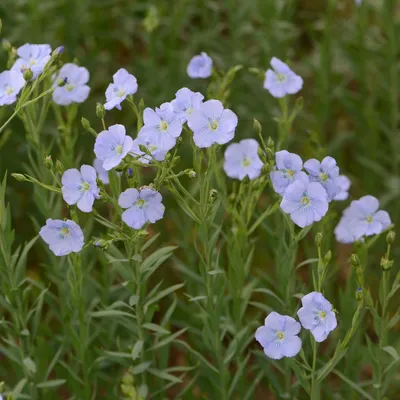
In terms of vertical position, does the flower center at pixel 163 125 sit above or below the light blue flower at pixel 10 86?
above

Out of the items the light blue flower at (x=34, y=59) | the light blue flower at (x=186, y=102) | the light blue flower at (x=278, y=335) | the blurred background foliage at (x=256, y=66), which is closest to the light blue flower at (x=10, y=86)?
the light blue flower at (x=34, y=59)

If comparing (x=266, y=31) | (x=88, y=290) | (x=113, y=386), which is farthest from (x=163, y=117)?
(x=266, y=31)

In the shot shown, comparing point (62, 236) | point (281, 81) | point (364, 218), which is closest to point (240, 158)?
point (281, 81)

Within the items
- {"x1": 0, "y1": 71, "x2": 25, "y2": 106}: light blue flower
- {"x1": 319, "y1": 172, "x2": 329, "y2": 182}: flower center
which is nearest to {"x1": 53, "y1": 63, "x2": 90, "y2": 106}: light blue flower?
{"x1": 0, "y1": 71, "x2": 25, "y2": 106}: light blue flower

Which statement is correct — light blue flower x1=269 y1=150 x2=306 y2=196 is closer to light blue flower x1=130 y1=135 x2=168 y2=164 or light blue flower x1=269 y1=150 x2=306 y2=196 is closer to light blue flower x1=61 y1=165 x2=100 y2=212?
light blue flower x1=130 y1=135 x2=168 y2=164

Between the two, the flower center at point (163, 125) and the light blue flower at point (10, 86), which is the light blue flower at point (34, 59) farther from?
the flower center at point (163, 125)

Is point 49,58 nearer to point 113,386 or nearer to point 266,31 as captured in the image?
point 113,386

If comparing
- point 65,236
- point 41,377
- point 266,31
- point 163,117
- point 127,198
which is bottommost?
point 41,377
